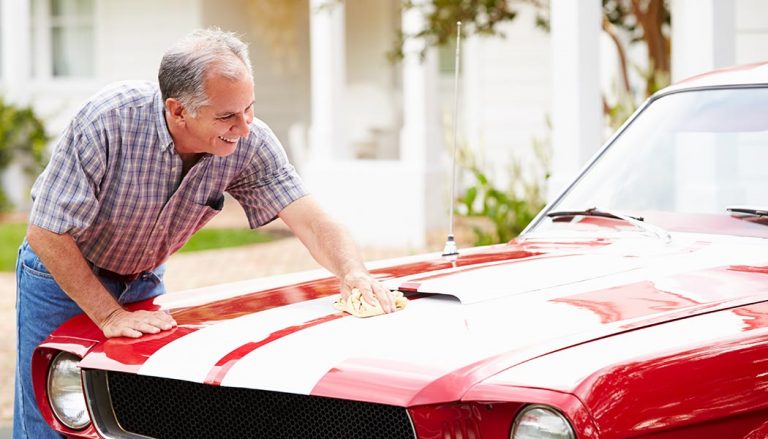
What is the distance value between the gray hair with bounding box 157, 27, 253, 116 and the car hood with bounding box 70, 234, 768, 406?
533 mm

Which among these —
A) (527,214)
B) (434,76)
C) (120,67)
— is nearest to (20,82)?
(120,67)

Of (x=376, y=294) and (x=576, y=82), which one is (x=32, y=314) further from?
(x=576, y=82)

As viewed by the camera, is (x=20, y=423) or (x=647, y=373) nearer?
(x=647, y=373)

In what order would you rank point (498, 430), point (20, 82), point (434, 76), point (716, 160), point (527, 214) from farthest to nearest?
point (20, 82)
point (434, 76)
point (527, 214)
point (716, 160)
point (498, 430)

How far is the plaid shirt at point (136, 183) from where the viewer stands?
308cm

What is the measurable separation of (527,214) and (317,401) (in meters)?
6.60

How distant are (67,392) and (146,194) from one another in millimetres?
574

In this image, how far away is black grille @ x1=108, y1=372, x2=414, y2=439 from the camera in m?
2.34

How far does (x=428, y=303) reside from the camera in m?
2.77

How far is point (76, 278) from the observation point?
304 cm

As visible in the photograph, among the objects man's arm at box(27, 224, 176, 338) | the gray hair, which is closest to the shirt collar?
the gray hair

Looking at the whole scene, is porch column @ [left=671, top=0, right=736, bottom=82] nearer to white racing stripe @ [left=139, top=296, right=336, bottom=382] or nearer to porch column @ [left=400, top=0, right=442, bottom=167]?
white racing stripe @ [left=139, top=296, right=336, bottom=382]

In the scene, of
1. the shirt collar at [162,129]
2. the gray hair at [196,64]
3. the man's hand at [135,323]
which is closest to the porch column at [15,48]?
the shirt collar at [162,129]

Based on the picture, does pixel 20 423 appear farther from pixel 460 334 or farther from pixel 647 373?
pixel 647 373
